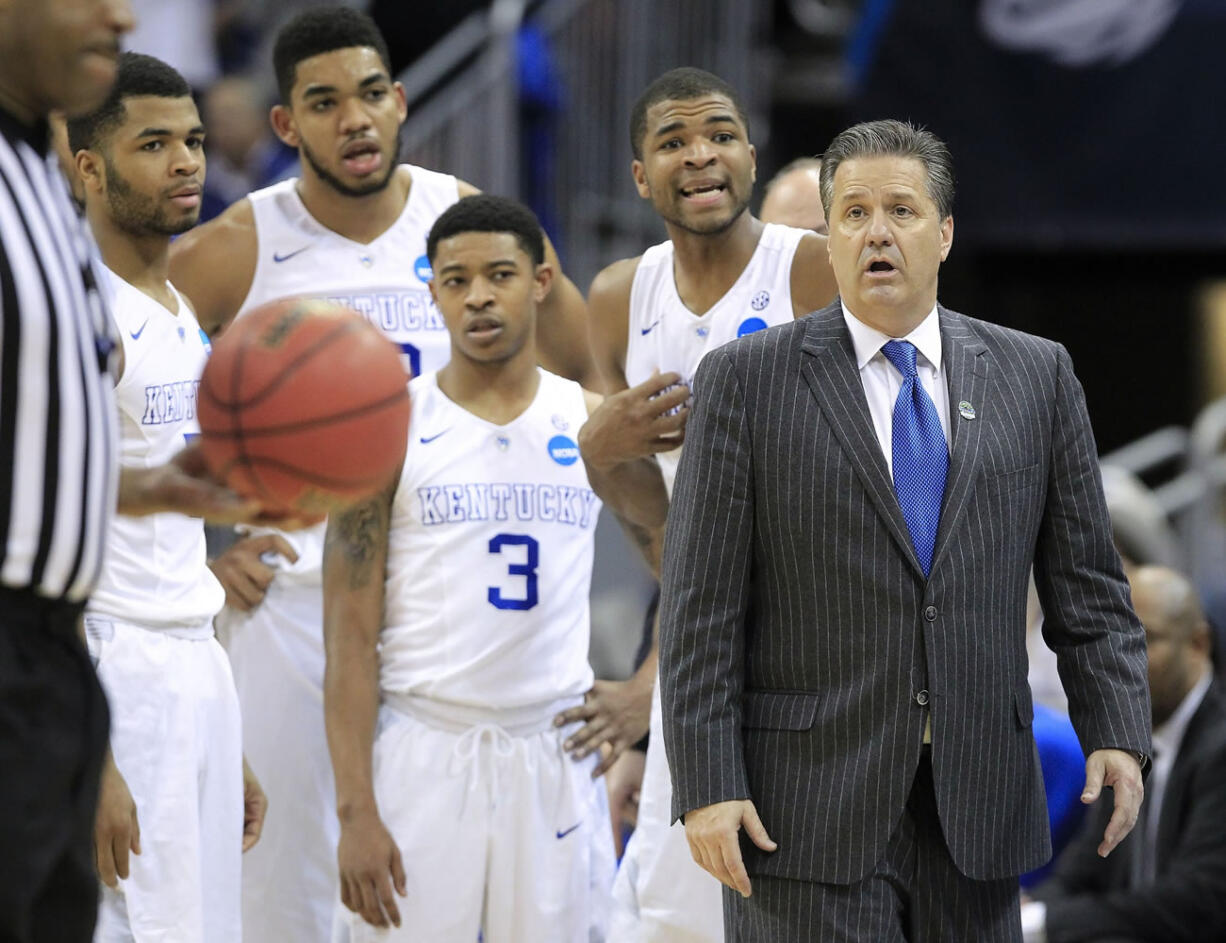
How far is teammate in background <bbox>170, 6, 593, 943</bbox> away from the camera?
528cm

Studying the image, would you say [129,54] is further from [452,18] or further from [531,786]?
[452,18]

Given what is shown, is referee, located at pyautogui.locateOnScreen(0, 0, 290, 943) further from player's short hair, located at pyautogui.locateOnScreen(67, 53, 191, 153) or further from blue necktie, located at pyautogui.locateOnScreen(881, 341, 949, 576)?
player's short hair, located at pyautogui.locateOnScreen(67, 53, 191, 153)

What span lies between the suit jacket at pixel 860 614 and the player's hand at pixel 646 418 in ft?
1.87

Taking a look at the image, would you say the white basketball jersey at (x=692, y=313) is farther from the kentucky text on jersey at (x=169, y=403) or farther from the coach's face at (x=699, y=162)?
the kentucky text on jersey at (x=169, y=403)

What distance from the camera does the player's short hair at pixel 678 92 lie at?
4.79 m

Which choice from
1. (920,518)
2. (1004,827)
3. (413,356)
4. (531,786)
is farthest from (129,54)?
(1004,827)

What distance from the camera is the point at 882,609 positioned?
3.66 meters

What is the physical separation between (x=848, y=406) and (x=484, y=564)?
140 centimetres

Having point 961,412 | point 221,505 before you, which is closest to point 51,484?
point 221,505

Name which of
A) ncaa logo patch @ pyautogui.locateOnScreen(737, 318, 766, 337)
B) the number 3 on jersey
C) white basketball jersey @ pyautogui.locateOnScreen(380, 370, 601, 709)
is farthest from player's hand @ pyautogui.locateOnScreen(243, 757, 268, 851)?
ncaa logo patch @ pyautogui.locateOnScreen(737, 318, 766, 337)

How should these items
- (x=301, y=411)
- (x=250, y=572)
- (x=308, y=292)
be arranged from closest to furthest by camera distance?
(x=301, y=411) < (x=250, y=572) < (x=308, y=292)

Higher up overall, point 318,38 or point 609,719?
point 318,38

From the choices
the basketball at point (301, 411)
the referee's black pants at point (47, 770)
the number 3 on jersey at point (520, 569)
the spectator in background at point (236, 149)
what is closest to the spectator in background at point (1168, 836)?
the number 3 on jersey at point (520, 569)

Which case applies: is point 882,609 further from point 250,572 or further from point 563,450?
point 250,572
